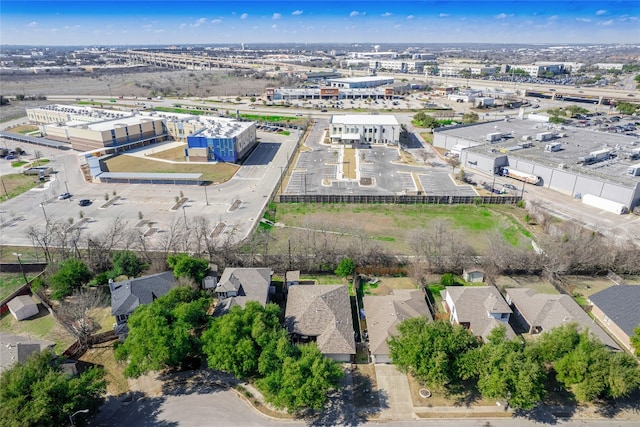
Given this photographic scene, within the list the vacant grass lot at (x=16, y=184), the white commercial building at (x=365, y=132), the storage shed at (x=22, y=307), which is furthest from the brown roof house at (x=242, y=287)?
the white commercial building at (x=365, y=132)

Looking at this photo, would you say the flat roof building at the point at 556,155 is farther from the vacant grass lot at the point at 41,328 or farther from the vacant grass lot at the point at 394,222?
the vacant grass lot at the point at 41,328

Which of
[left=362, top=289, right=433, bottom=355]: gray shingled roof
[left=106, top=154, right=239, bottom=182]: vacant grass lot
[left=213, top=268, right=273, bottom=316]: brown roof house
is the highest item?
[left=106, top=154, right=239, bottom=182]: vacant grass lot

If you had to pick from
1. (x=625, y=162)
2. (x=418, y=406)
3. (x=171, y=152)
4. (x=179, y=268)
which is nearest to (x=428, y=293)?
(x=418, y=406)

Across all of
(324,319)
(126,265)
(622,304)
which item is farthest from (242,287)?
(622,304)

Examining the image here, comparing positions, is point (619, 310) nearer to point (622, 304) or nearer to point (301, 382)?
point (622, 304)

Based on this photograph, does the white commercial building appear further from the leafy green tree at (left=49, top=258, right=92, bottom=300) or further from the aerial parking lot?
the leafy green tree at (left=49, top=258, right=92, bottom=300)

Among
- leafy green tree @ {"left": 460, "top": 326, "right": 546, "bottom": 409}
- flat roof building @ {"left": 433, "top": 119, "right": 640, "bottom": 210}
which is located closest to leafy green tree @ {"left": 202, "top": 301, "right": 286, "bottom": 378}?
leafy green tree @ {"left": 460, "top": 326, "right": 546, "bottom": 409}

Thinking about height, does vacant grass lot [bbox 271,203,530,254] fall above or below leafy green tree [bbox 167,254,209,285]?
below
